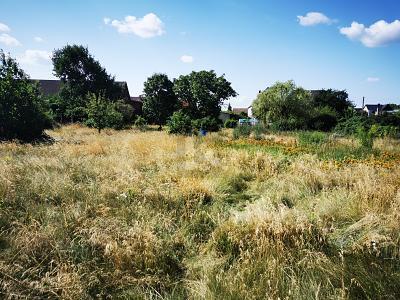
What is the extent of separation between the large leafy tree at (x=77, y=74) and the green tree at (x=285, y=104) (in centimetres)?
1963

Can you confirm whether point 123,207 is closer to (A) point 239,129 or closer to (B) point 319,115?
(A) point 239,129

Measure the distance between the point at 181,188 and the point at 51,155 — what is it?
5.13 m

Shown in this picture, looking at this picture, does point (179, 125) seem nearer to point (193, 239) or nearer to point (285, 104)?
point (193, 239)

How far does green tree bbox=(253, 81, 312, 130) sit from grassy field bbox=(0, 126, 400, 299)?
2721cm

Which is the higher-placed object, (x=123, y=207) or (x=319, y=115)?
(x=319, y=115)

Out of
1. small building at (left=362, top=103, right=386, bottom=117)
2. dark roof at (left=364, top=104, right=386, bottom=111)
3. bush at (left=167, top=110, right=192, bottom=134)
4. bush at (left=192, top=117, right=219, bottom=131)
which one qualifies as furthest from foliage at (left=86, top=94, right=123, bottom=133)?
dark roof at (left=364, top=104, right=386, bottom=111)

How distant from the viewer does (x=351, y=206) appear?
14.9ft

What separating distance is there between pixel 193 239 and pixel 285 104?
30516mm

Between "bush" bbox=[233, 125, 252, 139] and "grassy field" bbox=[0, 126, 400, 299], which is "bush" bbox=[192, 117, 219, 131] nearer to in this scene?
"bush" bbox=[233, 125, 252, 139]

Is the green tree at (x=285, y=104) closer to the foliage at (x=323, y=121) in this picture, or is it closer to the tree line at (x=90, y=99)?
the foliage at (x=323, y=121)

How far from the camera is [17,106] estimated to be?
1559 cm

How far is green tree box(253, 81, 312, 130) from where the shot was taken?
3225 cm

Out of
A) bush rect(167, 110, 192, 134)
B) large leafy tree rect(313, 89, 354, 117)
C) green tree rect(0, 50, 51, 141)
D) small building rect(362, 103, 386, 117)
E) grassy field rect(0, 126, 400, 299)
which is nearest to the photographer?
grassy field rect(0, 126, 400, 299)

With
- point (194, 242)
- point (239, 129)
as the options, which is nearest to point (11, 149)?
point (194, 242)
